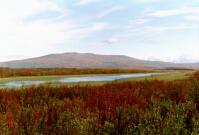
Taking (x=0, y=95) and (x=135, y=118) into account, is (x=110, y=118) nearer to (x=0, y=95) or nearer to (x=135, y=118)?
(x=135, y=118)

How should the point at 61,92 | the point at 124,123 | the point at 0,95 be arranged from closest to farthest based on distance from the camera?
the point at 124,123, the point at 0,95, the point at 61,92

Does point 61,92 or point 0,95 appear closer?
point 0,95

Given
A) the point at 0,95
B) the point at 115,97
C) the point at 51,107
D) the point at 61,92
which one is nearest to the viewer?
the point at 51,107

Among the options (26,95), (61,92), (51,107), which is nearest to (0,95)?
(26,95)

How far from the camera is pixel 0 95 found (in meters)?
10.5

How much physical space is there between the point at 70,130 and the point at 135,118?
1438 millimetres

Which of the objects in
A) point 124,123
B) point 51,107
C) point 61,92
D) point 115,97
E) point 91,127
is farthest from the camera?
point 61,92

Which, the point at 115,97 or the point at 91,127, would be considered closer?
the point at 91,127

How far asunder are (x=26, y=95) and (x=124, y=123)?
17.7 feet

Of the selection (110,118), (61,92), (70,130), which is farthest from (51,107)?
(61,92)

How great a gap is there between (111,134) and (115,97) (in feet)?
12.0

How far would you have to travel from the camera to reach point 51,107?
8.20 metres

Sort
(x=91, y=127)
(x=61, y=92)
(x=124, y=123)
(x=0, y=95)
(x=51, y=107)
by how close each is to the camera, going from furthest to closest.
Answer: (x=61, y=92) → (x=0, y=95) → (x=51, y=107) → (x=124, y=123) → (x=91, y=127)

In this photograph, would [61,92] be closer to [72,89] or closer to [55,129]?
[72,89]
